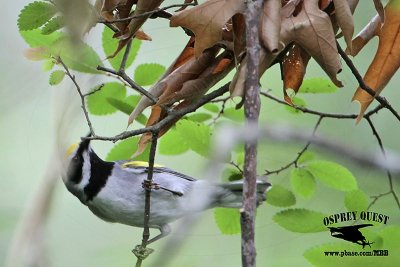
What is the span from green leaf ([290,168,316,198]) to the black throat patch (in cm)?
35

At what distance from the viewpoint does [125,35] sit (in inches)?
29.2

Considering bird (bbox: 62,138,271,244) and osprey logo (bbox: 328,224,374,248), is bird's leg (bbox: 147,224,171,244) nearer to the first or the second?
bird (bbox: 62,138,271,244)

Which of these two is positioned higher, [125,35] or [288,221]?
[125,35]

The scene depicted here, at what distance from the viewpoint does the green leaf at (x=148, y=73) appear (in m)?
0.90

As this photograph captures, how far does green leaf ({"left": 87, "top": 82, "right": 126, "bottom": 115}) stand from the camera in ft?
2.95

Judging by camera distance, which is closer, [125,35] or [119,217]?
[125,35]

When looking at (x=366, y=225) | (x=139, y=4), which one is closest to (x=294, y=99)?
(x=366, y=225)

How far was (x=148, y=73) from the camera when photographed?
35.5 inches

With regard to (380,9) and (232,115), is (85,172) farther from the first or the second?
(380,9)

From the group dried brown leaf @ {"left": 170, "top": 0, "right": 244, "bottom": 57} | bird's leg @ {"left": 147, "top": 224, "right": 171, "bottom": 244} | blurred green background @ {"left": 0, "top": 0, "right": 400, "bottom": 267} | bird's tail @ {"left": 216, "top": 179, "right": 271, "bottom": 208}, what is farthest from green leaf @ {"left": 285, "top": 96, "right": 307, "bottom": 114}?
dried brown leaf @ {"left": 170, "top": 0, "right": 244, "bottom": 57}

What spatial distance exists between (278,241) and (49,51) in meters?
0.34

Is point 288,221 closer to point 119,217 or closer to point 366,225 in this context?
point 366,225

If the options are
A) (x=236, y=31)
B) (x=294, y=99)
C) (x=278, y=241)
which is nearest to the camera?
(x=236, y=31)

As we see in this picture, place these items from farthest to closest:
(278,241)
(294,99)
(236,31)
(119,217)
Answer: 1. (119,217)
2. (294,99)
3. (278,241)
4. (236,31)
